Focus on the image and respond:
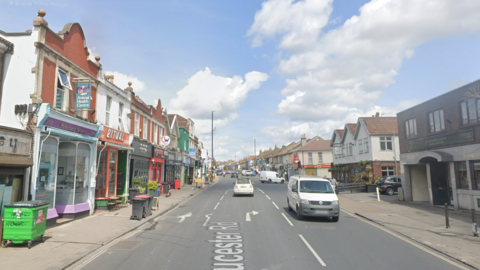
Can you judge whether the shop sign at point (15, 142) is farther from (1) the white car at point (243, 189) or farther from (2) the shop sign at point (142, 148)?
(1) the white car at point (243, 189)

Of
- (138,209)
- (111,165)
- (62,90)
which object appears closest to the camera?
(62,90)

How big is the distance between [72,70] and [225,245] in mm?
10418

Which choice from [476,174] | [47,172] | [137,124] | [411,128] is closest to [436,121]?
[411,128]

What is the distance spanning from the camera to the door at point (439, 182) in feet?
61.1

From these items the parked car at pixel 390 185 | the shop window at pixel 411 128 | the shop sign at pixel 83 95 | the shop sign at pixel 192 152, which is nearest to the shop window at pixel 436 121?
the shop window at pixel 411 128

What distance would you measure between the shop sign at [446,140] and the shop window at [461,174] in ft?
Answer: 4.07

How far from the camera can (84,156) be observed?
1398cm

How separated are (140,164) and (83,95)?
35.9ft

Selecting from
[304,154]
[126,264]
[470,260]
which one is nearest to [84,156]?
[126,264]

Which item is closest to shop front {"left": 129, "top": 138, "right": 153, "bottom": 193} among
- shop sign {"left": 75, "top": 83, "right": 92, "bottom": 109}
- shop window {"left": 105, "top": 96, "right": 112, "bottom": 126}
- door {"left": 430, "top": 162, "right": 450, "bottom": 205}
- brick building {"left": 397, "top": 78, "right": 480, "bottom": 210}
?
shop window {"left": 105, "top": 96, "right": 112, "bottom": 126}

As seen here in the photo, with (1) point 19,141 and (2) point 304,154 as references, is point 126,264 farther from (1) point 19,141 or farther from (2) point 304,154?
(2) point 304,154

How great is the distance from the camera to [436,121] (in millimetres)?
18500

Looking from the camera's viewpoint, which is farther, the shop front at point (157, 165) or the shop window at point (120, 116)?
the shop front at point (157, 165)

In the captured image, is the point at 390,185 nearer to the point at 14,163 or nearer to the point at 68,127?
the point at 68,127
